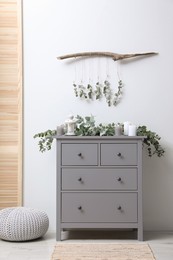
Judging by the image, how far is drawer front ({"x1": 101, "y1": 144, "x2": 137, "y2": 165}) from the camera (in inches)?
165

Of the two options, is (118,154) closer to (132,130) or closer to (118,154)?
(118,154)

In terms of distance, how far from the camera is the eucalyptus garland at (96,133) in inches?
168

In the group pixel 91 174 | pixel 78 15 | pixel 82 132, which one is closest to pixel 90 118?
pixel 82 132

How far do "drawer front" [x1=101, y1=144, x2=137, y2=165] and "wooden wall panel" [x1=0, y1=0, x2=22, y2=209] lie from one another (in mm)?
835

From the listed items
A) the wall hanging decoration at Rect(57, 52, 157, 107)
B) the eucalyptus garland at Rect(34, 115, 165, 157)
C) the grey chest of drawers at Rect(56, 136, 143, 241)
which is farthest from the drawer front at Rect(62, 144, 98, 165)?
the wall hanging decoration at Rect(57, 52, 157, 107)

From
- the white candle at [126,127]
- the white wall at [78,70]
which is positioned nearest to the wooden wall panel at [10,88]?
the white wall at [78,70]

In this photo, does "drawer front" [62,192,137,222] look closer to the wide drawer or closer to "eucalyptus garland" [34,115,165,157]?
the wide drawer

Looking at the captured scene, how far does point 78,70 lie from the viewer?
461 centimetres

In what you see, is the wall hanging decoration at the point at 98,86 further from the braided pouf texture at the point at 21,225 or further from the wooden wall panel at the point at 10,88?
the braided pouf texture at the point at 21,225

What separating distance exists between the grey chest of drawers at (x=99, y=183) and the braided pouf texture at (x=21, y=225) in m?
0.16

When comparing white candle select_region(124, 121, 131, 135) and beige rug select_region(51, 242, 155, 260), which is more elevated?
white candle select_region(124, 121, 131, 135)

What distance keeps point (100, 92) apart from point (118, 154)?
2.25 feet

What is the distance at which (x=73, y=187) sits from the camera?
165 inches

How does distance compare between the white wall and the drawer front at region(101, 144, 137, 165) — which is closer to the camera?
the drawer front at region(101, 144, 137, 165)
